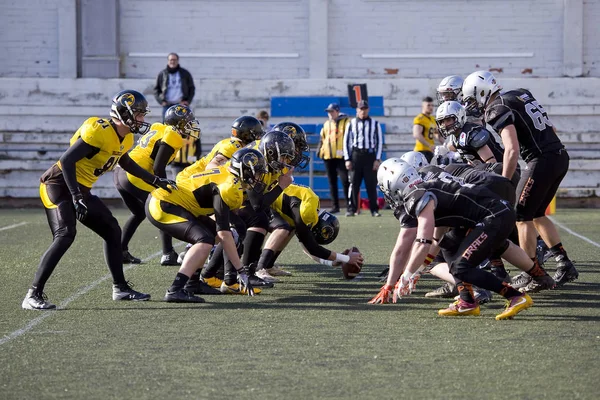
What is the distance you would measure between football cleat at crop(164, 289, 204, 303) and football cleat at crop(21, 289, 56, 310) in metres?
0.79

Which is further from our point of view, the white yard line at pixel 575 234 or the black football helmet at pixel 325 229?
the white yard line at pixel 575 234

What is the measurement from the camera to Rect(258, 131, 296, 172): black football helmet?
729 cm

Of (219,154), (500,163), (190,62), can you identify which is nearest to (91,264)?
(219,154)

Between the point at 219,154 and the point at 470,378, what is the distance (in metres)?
3.98

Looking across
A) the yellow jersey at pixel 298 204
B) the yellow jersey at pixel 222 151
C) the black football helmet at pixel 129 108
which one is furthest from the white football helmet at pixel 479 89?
the black football helmet at pixel 129 108

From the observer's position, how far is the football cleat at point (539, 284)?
7.18 metres

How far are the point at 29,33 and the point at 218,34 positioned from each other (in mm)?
3523

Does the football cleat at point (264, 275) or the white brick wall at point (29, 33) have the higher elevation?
the white brick wall at point (29, 33)

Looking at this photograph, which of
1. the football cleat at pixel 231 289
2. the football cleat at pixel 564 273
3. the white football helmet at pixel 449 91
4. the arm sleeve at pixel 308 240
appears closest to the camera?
the football cleat at pixel 231 289

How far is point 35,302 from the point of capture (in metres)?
6.68

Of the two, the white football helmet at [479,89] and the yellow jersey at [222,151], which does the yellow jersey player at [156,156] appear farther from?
the white football helmet at [479,89]

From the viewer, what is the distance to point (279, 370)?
16.0ft

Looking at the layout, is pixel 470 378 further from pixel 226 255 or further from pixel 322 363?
pixel 226 255

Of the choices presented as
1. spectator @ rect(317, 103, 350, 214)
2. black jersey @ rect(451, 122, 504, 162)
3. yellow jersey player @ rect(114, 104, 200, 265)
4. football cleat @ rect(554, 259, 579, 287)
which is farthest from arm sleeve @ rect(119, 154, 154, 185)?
spectator @ rect(317, 103, 350, 214)
